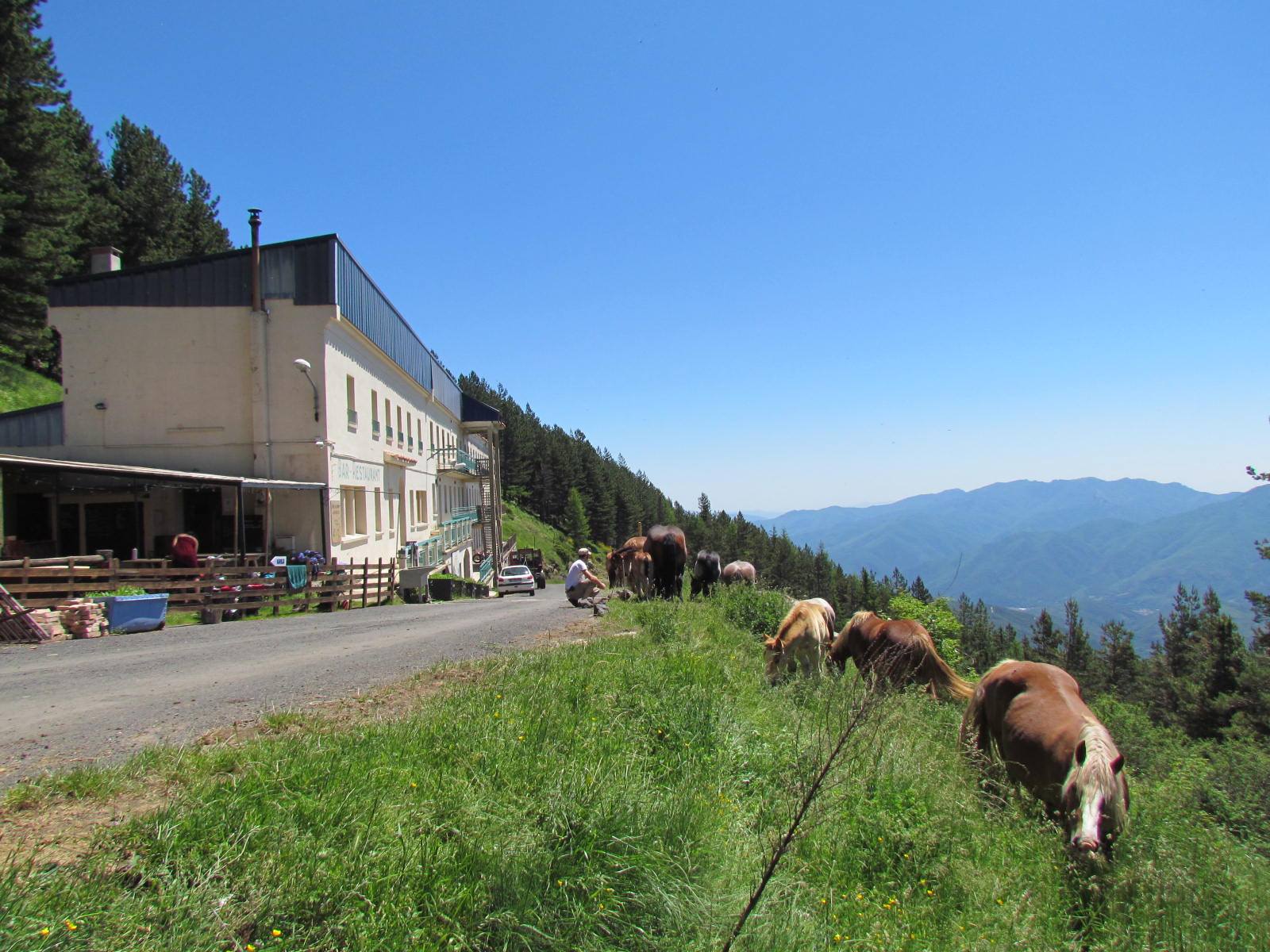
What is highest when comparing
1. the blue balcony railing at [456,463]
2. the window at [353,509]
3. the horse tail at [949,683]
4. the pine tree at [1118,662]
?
the blue balcony railing at [456,463]

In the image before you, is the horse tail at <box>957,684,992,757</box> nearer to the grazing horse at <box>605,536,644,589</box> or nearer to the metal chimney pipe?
the grazing horse at <box>605,536,644,589</box>

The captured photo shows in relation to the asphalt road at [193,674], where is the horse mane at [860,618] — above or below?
above

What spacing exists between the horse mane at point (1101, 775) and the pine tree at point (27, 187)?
4004cm

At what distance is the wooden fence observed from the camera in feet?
46.8

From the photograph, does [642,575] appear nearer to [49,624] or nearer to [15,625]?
[49,624]

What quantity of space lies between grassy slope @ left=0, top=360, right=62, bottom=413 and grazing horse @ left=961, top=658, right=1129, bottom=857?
34.7m

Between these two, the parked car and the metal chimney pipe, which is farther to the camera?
the parked car

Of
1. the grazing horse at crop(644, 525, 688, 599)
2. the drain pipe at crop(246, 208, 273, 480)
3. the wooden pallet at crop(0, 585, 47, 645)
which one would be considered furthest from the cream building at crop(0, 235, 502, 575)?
the grazing horse at crop(644, 525, 688, 599)

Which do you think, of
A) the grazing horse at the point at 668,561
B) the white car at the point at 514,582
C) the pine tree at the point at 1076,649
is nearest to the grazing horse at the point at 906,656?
the grazing horse at the point at 668,561

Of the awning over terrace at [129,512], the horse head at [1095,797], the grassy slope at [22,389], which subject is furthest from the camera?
the grassy slope at [22,389]

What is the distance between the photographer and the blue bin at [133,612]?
1377 cm

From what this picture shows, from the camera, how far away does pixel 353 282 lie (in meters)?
24.7

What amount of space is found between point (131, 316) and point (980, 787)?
24.8 metres

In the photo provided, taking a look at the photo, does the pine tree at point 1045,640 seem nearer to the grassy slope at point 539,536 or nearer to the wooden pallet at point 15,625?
the grassy slope at point 539,536
